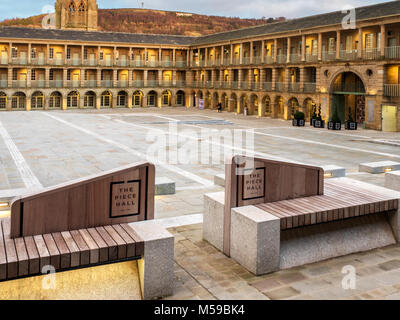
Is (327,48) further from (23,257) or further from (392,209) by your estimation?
(23,257)

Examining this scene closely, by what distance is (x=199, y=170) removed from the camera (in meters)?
14.9

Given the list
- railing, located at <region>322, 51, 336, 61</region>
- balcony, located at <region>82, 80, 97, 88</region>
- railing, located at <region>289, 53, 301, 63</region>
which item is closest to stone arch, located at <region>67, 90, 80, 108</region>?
balcony, located at <region>82, 80, 97, 88</region>

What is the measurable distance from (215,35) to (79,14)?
111 ft

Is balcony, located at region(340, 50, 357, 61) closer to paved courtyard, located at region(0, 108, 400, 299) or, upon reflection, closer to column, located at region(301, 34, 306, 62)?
column, located at region(301, 34, 306, 62)

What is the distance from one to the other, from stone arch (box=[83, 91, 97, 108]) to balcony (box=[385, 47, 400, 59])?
3679 centimetres

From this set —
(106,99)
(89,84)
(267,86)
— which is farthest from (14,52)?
(267,86)

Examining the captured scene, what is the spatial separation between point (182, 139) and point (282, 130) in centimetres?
989

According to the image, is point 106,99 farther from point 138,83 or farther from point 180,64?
point 180,64

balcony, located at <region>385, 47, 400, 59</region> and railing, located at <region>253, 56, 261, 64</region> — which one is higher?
railing, located at <region>253, 56, 261, 64</region>

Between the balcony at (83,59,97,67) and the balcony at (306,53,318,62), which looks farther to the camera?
the balcony at (83,59,97,67)

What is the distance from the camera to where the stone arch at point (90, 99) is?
5647 cm

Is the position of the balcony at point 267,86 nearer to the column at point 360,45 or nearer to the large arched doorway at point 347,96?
the large arched doorway at point 347,96

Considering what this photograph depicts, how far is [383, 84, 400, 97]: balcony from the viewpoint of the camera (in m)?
30.0

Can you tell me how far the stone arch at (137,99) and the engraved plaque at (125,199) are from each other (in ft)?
179
